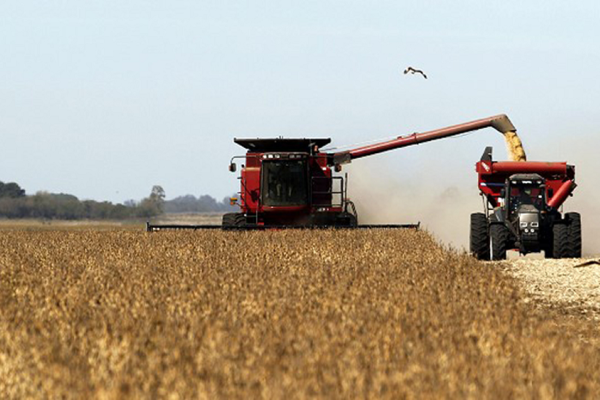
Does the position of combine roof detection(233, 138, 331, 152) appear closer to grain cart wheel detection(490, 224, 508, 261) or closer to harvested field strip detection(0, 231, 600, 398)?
grain cart wheel detection(490, 224, 508, 261)

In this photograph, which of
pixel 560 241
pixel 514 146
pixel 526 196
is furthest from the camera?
pixel 514 146

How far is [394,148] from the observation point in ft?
90.3

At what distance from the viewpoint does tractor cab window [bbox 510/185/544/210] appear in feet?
63.2

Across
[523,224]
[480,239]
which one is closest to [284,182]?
[480,239]

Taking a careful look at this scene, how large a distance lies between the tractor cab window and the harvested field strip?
7.00 metres

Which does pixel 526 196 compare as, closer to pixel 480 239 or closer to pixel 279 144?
pixel 480 239

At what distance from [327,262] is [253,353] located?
26.7 ft

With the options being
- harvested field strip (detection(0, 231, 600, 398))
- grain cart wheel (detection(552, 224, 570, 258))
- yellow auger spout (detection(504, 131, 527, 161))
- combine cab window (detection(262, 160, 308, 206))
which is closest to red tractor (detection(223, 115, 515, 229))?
combine cab window (detection(262, 160, 308, 206))

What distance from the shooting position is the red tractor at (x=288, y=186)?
928 inches

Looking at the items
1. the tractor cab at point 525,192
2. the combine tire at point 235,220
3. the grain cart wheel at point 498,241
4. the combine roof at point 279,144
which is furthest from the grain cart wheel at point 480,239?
the combine tire at point 235,220

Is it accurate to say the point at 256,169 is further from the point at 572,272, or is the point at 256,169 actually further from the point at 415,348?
the point at 415,348

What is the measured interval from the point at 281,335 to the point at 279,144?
58.5ft

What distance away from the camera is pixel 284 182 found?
23594 millimetres

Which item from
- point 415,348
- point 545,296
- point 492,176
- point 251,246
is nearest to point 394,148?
point 492,176
